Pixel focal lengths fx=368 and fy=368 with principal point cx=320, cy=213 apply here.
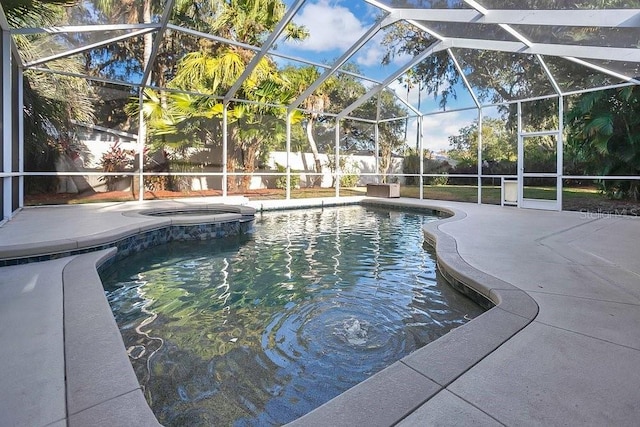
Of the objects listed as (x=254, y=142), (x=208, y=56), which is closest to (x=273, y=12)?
(x=208, y=56)

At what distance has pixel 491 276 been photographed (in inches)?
122

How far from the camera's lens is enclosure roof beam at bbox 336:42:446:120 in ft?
29.3

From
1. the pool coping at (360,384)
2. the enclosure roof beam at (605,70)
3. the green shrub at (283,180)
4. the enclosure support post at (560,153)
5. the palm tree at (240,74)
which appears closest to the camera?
the pool coping at (360,384)

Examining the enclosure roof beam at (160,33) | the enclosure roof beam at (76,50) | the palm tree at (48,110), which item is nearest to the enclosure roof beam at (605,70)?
the enclosure roof beam at (160,33)

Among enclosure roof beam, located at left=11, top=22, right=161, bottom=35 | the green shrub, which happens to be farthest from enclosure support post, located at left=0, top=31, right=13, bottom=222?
the green shrub

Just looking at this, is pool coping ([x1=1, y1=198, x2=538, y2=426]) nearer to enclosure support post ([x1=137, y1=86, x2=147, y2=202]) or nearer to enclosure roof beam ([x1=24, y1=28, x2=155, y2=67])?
enclosure roof beam ([x1=24, y1=28, x2=155, y2=67])

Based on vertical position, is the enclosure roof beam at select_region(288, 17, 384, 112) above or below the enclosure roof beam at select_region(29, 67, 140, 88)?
above

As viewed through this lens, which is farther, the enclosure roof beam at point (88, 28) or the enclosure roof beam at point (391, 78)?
the enclosure roof beam at point (391, 78)

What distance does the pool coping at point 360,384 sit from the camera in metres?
1.39

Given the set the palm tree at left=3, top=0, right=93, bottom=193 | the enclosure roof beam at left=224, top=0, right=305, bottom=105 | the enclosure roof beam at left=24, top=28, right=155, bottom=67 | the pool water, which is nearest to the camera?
the pool water

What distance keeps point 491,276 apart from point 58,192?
9.64 metres

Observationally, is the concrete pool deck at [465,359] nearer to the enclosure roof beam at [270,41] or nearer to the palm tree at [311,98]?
the enclosure roof beam at [270,41]

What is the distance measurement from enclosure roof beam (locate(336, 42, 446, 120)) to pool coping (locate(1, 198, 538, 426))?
25.2ft

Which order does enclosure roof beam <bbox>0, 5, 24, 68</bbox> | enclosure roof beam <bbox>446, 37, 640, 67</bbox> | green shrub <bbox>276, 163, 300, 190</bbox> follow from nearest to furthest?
enclosure roof beam <bbox>0, 5, 24, 68</bbox>, enclosure roof beam <bbox>446, 37, 640, 67</bbox>, green shrub <bbox>276, 163, 300, 190</bbox>
